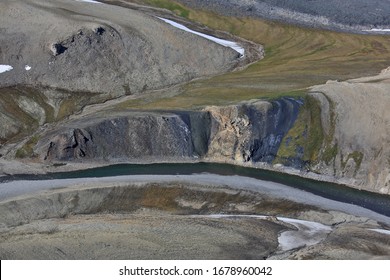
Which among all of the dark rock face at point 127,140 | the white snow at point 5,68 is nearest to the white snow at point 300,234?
the dark rock face at point 127,140

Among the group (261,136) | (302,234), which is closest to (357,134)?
(261,136)

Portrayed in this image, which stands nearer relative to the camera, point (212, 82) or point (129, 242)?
point (129, 242)

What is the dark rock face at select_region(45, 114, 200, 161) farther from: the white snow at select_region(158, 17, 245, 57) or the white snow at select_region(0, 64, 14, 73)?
the white snow at select_region(158, 17, 245, 57)

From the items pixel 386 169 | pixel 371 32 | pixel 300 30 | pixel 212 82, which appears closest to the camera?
pixel 386 169

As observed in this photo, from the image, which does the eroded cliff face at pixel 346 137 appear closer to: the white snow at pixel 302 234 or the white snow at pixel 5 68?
the white snow at pixel 302 234

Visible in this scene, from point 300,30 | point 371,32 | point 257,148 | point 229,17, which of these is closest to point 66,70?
point 257,148

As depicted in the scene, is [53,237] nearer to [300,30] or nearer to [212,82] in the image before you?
[212,82]
